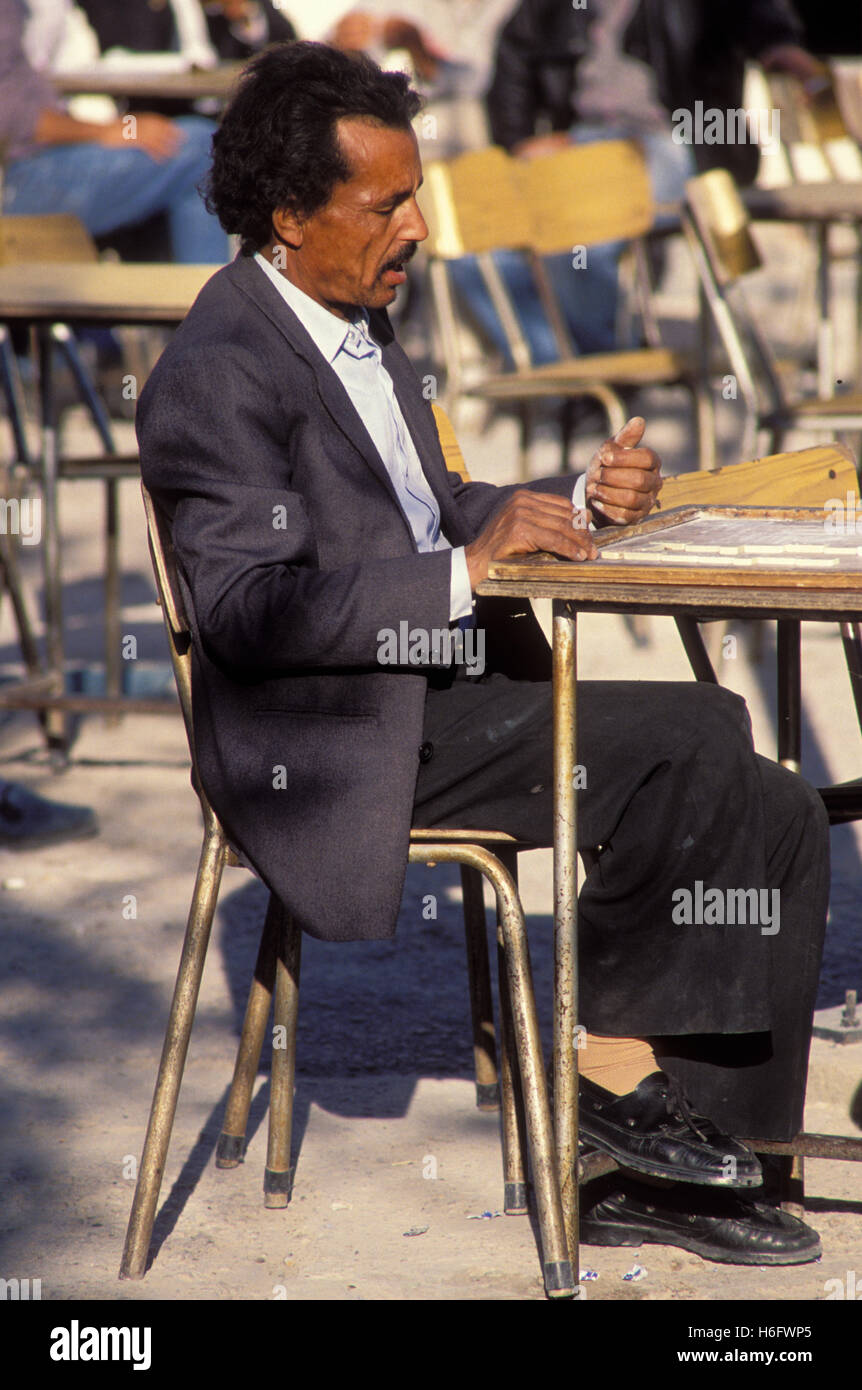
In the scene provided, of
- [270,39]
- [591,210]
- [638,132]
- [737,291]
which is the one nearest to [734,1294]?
[737,291]

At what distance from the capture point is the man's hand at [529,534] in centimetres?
218

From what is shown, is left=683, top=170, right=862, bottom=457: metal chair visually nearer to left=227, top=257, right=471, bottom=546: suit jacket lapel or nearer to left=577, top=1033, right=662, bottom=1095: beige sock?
left=227, top=257, right=471, bottom=546: suit jacket lapel

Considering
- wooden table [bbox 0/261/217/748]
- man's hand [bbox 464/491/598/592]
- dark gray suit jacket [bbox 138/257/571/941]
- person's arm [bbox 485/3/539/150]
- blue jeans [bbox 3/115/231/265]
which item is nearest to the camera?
man's hand [bbox 464/491/598/592]

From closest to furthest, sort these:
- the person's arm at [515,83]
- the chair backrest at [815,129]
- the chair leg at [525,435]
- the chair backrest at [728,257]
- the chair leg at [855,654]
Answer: the chair leg at [855,654] < the chair backrest at [728,257] < the chair leg at [525,435] < the chair backrest at [815,129] < the person's arm at [515,83]

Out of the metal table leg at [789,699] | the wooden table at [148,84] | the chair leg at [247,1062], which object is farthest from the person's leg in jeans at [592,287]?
the chair leg at [247,1062]

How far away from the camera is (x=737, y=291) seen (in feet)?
17.0

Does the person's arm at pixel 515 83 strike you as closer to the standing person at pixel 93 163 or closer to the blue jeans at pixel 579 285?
the blue jeans at pixel 579 285

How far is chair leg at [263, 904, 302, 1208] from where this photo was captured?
2.64 metres

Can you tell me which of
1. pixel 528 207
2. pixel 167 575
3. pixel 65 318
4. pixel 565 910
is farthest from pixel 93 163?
pixel 565 910

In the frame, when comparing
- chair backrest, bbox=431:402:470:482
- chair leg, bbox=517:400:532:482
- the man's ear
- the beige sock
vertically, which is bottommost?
the beige sock

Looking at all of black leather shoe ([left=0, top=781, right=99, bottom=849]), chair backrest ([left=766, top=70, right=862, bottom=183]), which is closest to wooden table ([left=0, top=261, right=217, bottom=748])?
black leather shoe ([left=0, top=781, right=99, bottom=849])

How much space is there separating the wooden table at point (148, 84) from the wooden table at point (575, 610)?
6.93m

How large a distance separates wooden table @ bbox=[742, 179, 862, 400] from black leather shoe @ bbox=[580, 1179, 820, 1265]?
3.41 meters

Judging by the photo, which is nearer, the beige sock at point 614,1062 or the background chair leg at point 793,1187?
the beige sock at point 614,1062
